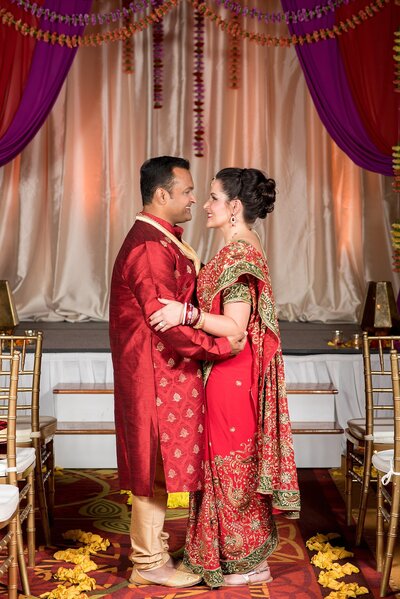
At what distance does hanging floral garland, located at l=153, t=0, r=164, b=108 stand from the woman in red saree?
12.4ft

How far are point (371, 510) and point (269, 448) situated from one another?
1219mm

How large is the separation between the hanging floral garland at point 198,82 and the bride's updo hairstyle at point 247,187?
12.1 ft

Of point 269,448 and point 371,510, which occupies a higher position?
point 269,448

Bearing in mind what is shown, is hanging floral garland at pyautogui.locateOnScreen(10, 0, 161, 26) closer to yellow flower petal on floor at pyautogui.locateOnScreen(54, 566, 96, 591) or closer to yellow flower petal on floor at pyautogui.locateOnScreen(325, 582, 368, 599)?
yellow flower petal on floor at pyautogui.locateOnScreen(54, 566, 96, 591)

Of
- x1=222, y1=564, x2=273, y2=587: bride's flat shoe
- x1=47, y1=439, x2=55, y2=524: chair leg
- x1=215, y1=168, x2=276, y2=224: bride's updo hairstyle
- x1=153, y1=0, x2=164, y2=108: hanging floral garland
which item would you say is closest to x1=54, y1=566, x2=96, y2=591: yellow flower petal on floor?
x1=222, y1=564, x2=273, y2=587: bride's flat shoe

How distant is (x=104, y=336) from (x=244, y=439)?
2.69 metres

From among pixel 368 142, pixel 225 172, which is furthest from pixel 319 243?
pixel 225 172

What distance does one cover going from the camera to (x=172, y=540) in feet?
12.0

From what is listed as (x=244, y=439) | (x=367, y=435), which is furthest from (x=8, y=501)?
(x=367, y=435)

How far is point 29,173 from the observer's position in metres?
6.84

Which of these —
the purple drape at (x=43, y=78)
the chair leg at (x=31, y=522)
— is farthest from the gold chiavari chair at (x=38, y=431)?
the purple drape at (x=43, y=78)

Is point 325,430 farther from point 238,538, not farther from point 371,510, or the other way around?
point 238,538

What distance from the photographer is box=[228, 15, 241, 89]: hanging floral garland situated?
6699 millimetres

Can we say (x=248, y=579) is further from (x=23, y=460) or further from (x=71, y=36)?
(x=71, y=36)
